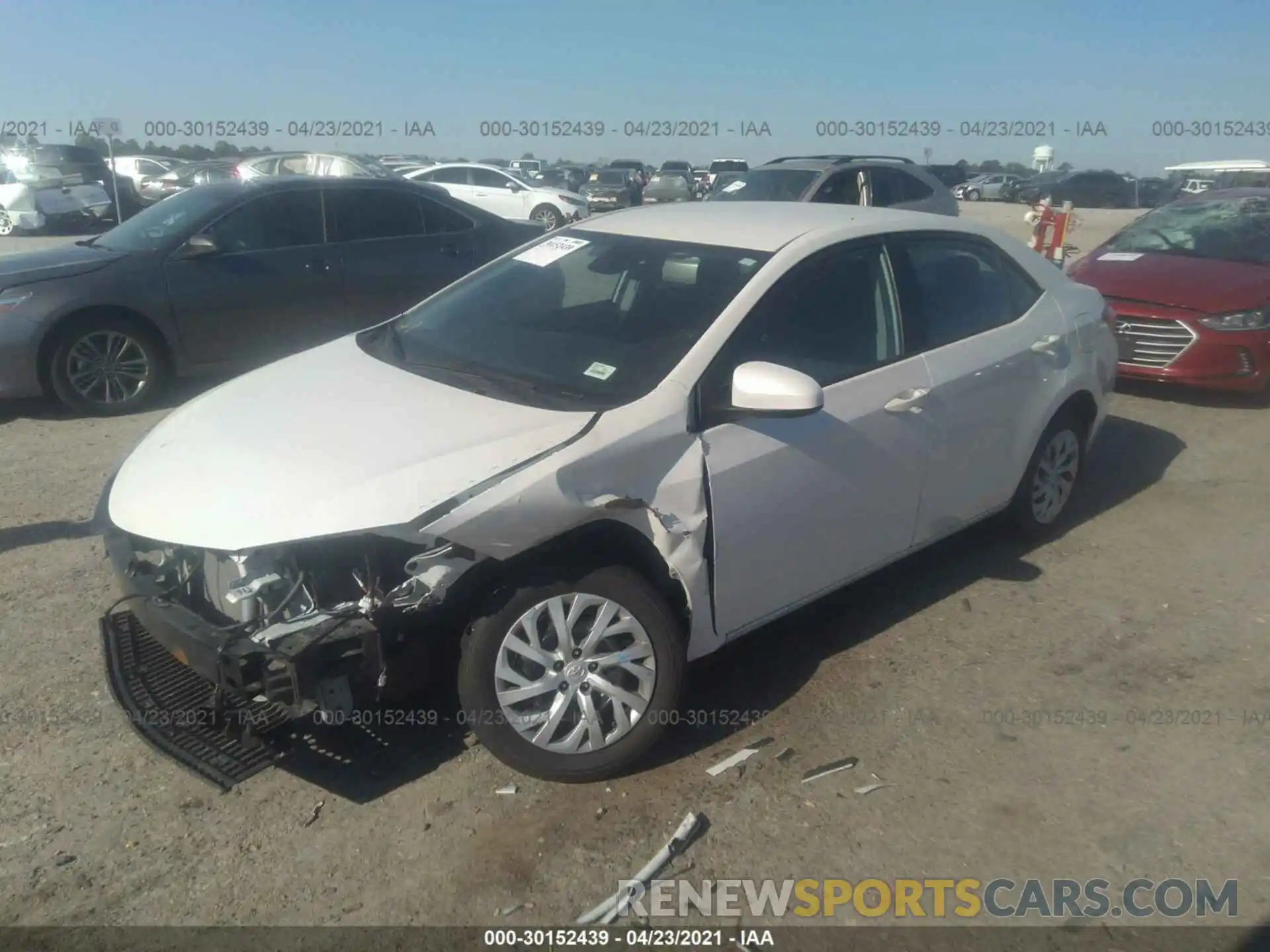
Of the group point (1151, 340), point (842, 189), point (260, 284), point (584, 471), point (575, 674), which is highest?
point (842, 189)

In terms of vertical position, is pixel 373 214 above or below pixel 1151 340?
above

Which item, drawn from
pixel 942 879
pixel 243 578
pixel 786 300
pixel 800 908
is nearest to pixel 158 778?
pixel 243 578

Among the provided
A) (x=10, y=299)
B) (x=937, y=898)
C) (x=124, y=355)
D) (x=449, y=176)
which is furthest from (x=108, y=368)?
(x=449, y=176)

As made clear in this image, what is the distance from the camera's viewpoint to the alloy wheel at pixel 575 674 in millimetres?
3068

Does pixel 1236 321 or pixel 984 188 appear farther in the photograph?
pixel 984 188

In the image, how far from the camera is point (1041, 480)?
499 cm

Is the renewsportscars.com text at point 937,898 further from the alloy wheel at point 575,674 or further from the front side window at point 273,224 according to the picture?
the front side window at point 273,224

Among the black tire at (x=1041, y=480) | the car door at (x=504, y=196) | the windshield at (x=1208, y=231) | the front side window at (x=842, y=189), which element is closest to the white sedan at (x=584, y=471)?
the black tire at (x=1041, y=480)

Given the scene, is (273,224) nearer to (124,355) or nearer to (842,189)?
(124,355)

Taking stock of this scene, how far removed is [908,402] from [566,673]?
1.71 metres

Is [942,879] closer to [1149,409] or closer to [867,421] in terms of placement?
[867,421]

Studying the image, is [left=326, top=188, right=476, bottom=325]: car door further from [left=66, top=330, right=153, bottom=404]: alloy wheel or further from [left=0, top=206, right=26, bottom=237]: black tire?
[left=0, top=206, right=26, bottom=237]: black tire

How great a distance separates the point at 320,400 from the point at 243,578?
2.73 ft

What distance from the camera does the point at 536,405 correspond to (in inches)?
131
